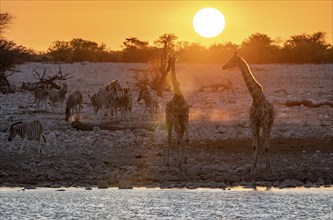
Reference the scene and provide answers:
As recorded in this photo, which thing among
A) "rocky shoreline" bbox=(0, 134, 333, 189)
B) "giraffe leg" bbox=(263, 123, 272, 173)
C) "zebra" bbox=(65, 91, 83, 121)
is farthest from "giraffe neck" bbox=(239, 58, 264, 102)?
"zebra" bbox=(65, 91, 83, 121)

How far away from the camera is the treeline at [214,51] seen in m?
50.7

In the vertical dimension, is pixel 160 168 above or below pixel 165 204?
above

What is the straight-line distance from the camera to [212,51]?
5491 cm

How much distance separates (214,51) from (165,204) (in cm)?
4058

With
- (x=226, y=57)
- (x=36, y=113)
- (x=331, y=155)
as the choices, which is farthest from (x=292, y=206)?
(x=226, y=57)

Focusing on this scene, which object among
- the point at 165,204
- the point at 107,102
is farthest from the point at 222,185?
the point at 107,102

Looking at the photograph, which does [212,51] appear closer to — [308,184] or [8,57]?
[8,57]

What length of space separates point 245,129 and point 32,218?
11159 mm

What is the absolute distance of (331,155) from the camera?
20328 mm

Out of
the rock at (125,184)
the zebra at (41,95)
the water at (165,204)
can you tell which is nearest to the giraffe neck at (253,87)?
the water at (165,204)

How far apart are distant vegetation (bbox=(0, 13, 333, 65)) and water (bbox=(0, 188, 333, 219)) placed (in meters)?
32.7

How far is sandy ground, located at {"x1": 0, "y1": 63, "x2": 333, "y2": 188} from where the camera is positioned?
1717cm

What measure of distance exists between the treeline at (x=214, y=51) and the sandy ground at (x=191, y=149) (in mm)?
16653

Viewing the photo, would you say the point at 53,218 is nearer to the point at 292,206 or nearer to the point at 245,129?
the point at 292,206
